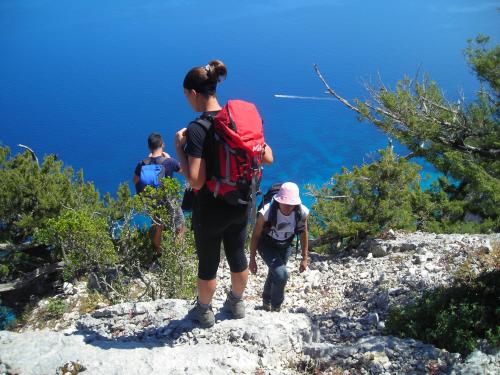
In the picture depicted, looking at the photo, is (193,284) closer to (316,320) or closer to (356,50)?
(316,320)

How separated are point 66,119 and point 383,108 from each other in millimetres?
27516

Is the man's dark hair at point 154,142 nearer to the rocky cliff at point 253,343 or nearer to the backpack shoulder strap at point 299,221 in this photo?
the rocky cliff at point 253,343

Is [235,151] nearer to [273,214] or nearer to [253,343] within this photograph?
[273,214]

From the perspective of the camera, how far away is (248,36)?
136ft

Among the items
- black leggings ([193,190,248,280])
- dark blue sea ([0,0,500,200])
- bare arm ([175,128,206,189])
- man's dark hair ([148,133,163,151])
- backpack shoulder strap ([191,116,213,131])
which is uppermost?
dark blue sea ([0,0,500,200])

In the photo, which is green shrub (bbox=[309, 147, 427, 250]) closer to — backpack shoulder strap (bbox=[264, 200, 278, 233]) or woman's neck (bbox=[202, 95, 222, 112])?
backpack shoulder strap (bbox=[264, 200, 278, 233])

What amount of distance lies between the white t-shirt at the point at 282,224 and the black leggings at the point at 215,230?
716 millimetres

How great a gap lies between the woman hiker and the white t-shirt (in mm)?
712

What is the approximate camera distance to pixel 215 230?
344cm

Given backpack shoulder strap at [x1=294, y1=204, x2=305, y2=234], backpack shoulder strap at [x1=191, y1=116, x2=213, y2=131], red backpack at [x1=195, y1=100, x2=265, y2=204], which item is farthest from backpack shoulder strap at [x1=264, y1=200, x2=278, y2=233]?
backpack shoulder strap at [x1=191, y1=116, x2=213, y2=131]

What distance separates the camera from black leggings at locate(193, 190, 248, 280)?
338 centimetres

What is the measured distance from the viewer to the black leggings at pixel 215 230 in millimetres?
3379

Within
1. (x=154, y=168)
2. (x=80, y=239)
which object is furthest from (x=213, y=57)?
(x=80, y=239)

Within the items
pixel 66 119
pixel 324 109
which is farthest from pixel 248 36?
pixel 66 119
